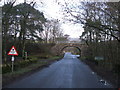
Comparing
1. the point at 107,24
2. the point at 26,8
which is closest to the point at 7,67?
the point at 107,24

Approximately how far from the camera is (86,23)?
65.6 feet

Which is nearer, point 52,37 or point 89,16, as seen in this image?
point 89,16

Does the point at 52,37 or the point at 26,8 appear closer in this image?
the point at 26,8

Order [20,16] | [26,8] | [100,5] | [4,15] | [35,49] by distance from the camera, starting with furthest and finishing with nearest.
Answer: [35,49] < [20,16] < [26,8] < [4,15] < [100,5]

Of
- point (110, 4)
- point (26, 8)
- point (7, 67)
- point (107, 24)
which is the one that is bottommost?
point (7, 67)

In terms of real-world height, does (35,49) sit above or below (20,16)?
below

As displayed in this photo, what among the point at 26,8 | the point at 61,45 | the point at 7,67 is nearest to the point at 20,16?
the point at 26,8

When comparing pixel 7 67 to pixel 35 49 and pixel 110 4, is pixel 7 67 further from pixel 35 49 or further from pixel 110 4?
pixel 35 49

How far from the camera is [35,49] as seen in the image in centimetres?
6638

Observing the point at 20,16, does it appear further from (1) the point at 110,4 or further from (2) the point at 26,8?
(1) the point at 110,4

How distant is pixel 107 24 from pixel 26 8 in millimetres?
15380

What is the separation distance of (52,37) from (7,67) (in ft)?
219

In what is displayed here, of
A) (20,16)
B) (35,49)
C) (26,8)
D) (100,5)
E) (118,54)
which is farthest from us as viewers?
(35,49)

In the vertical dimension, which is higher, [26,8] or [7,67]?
[26,8]
